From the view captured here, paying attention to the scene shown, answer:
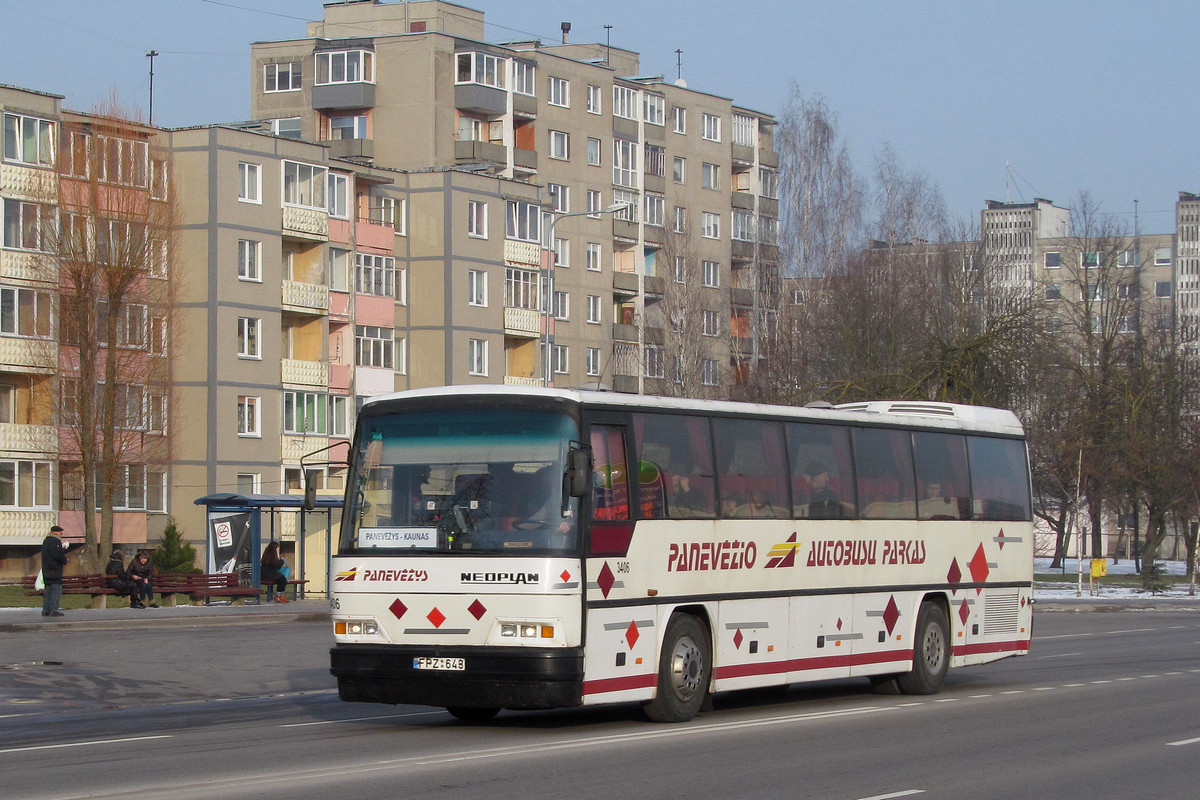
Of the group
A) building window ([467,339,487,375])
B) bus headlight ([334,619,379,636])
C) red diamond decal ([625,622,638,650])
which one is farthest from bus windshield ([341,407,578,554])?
building window ([467,339,487,375])

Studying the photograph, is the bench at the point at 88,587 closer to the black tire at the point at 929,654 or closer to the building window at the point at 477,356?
the black tire at the point at 929,654

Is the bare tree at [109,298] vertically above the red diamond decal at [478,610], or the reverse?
the bare tree at [109,298]

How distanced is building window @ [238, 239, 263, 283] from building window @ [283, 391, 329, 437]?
4.79 m

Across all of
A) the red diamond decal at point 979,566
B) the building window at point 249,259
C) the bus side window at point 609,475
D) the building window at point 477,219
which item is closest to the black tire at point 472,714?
the bus side window at point 609,475

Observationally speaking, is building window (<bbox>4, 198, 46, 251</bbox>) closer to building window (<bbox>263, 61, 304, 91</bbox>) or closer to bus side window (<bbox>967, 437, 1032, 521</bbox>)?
building window (<bbox>263, 61, 304, 91</bbox>)

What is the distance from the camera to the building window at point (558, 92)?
84688 mm

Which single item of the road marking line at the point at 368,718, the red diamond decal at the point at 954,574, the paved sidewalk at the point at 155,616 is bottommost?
the paved sidewalk at the point at 155,616

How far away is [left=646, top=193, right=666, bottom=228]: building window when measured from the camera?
304 ft

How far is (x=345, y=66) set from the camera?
77750mm

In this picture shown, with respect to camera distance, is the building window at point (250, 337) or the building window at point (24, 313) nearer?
the building window at point (24, 313)

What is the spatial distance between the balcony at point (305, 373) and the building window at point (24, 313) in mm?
10663

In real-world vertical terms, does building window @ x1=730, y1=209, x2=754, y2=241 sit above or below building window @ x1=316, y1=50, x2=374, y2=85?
below

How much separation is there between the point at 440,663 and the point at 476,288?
198 ft

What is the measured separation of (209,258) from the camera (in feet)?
201
